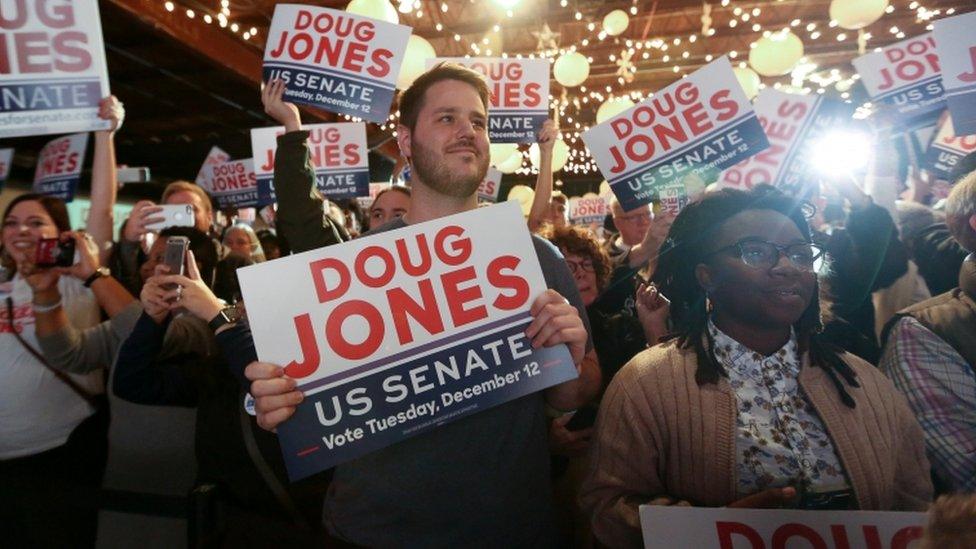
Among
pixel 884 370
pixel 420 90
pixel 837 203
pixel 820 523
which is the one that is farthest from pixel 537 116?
pixel 820 523

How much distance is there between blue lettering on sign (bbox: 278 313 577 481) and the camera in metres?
1.39

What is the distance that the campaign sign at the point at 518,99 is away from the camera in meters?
4.18

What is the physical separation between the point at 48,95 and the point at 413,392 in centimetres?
203

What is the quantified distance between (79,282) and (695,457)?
2.51 meters

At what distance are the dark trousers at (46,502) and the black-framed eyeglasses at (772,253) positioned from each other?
7.50 ft

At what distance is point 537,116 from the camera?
13.8 feet

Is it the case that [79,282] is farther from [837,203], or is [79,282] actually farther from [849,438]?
[837,203]

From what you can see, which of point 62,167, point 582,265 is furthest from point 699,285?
point 62,167

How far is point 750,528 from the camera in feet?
3.92

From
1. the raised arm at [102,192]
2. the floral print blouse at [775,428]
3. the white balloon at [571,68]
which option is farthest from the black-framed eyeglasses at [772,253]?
the white balloon at [571,68]

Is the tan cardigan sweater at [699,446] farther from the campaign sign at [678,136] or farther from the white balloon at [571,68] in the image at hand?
the white balloon at [571,68]

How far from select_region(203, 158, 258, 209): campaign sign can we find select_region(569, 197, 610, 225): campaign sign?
4635 millimetres

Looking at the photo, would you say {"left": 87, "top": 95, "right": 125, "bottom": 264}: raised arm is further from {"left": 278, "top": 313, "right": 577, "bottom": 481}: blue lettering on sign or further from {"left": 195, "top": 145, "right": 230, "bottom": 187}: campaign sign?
{"left": 195, "top": 145, "right": 230, "bottom": 187}: campaign sign

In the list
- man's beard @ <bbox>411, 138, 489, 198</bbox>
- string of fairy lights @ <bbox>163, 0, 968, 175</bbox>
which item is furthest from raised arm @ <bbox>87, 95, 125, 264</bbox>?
string of fairy lights @ <bbox>163, 0, 968, 175</bbox>
